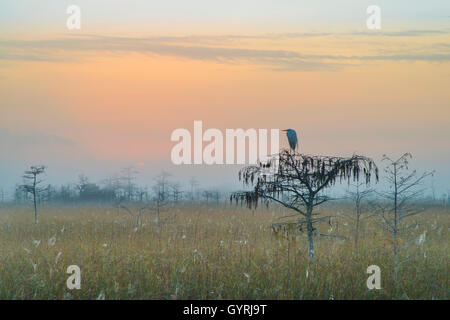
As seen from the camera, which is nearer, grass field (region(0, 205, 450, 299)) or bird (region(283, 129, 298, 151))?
grass field (region(0, 205, 450, 299))

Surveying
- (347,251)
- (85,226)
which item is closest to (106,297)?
(347,251)

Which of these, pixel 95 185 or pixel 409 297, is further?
pixel 95 185

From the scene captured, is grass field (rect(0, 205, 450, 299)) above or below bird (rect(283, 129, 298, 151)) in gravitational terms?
below

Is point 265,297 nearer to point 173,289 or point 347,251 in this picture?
point 173,289

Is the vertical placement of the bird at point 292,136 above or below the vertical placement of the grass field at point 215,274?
above

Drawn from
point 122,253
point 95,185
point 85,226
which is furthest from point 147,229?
point 95,185

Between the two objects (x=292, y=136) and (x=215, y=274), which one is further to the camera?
(x=292, y=136)

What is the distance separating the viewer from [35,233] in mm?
18609

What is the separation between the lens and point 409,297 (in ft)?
28.6

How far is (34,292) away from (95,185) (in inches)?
1875

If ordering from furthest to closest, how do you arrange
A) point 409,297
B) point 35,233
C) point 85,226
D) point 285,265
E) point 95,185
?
1. point 95,185
2. point 85,226
3. point 35,233
4. point 285,265
5. point 409,297

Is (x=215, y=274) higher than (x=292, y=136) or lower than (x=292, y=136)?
lower

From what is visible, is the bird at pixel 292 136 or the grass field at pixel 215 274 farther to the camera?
the bird at pixel 292 136
